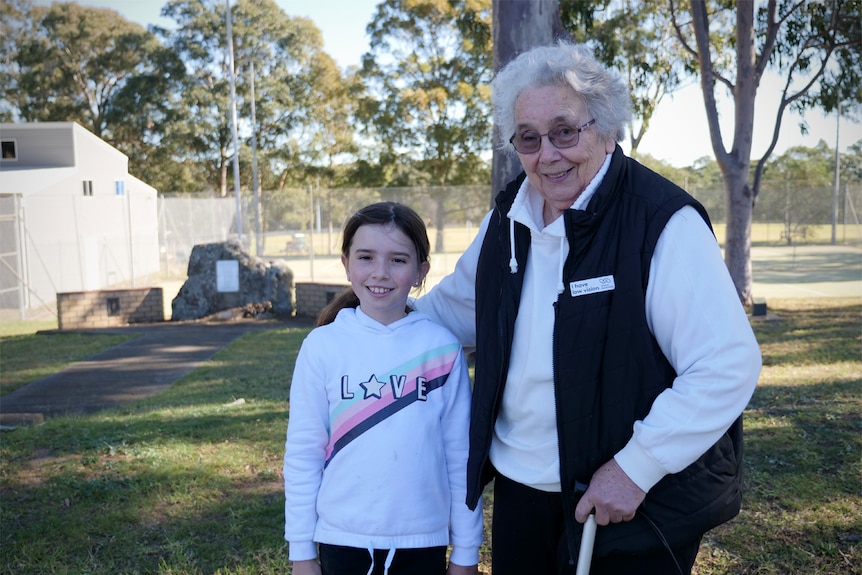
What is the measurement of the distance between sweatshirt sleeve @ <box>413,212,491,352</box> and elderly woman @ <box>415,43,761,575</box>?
0.30 metres

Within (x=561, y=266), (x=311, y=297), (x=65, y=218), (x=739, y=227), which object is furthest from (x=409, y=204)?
(x=561, y=266)

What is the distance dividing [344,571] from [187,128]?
1522 inches

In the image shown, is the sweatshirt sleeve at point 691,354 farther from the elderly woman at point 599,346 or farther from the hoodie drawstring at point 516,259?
the hoodie drawstring at point 516,259

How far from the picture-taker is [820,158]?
168 feet

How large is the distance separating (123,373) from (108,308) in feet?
15.7

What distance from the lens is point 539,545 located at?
216cm

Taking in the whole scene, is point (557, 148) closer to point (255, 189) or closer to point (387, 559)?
point (387, 559)

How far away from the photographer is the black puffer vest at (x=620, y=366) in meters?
1.82

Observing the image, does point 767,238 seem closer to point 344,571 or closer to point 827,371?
point 827,371

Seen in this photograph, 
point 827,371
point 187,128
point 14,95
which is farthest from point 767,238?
point 14,95

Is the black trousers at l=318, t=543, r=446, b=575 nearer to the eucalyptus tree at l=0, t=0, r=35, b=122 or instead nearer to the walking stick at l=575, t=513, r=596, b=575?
the walking stick at l=575, t=513, r=596, b=575

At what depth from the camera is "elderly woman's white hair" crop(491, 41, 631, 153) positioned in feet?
6.49

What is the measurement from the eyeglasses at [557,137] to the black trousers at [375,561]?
116cm

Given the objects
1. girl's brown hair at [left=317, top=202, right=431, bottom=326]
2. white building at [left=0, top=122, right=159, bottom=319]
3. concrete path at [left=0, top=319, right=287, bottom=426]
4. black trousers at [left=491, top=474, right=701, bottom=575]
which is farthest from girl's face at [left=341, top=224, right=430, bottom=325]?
white building at [left=0, top=122, right=159, bottom=319]
